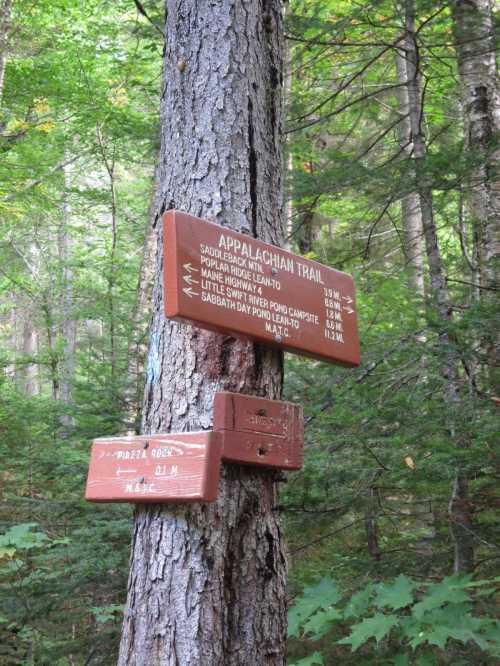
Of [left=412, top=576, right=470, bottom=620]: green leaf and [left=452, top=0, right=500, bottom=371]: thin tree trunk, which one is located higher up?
[left=452, top=0, right=500, bottom=371]: thin tree trunk

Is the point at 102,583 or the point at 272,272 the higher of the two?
the point at 272,272

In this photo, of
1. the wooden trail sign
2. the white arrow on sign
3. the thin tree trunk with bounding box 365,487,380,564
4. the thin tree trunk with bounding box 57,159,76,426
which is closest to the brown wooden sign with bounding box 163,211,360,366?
the wooden trail sign

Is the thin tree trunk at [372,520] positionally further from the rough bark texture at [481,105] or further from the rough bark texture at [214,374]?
the rough bark texture at [481,105]

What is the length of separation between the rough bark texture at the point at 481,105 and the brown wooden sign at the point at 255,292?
118 inches

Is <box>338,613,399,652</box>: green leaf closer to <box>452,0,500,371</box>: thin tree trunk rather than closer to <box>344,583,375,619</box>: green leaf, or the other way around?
<box>344,583,375,619</box>: green leaf

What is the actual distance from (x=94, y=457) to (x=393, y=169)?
3.89 m

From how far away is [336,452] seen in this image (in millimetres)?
4109

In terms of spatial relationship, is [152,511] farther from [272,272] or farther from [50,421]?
[50,421]

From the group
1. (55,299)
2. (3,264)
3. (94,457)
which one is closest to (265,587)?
(94,457)

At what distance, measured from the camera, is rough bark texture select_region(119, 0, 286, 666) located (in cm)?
213

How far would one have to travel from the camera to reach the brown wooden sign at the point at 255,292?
2.13 meters

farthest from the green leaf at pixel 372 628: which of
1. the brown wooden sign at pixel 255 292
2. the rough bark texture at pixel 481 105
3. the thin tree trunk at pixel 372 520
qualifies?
the rough bark texture at pixel 481 105

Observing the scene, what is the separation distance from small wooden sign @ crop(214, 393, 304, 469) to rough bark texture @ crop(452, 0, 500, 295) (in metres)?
3.30

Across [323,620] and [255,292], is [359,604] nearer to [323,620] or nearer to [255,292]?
[323,620]
